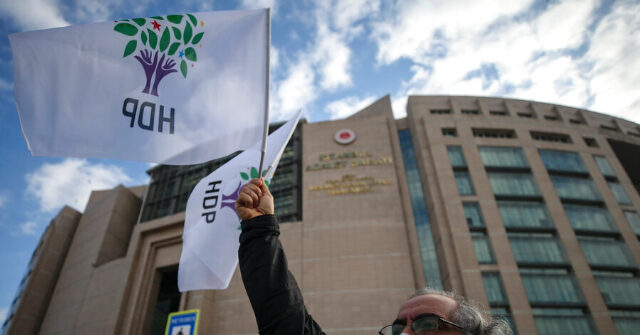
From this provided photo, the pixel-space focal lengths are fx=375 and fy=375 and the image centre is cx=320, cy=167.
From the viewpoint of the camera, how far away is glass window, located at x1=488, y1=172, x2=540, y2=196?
95.1 ft

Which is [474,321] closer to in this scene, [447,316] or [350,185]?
[447,316]

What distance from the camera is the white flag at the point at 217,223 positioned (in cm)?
529

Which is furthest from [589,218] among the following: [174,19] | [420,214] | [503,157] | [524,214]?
[174,19]

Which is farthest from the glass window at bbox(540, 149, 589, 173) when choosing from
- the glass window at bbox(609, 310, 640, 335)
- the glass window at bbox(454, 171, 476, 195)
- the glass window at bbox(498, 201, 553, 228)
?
the glass window at bbox(609, 310, 640, 335)

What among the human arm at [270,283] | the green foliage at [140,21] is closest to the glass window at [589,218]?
the green foliage at [140,21]

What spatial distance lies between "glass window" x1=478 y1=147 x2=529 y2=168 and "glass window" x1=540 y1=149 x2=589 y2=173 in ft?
6.59

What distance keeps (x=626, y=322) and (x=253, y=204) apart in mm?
30161

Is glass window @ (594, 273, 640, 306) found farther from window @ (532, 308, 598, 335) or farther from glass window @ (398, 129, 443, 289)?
glass window @ (398, 129, 443, 289)

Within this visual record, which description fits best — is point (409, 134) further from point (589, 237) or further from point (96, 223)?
point (96, 223)

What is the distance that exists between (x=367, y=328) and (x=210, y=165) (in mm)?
22123

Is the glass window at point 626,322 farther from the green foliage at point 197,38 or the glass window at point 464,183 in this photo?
the green foliage at point 197,38

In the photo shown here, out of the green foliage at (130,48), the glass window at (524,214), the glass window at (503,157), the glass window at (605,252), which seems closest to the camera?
the green foliage at (130,48)

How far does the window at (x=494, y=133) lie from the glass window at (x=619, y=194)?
8631 mm

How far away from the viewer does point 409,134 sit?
1363 inches
